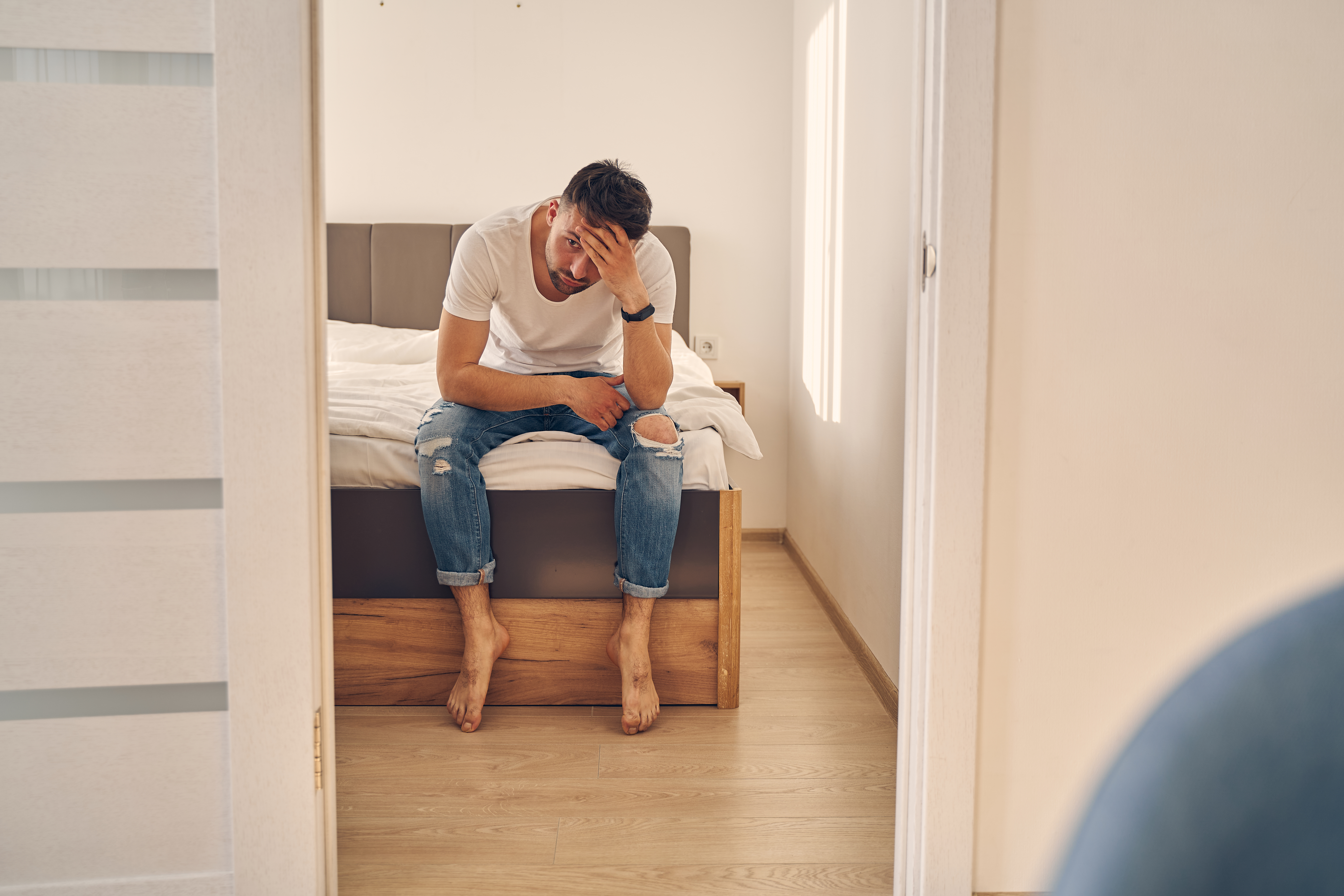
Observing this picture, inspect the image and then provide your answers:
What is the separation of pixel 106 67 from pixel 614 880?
1265mm

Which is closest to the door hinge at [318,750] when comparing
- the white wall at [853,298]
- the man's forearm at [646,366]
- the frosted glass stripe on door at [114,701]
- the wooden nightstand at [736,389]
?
the frosted glass stripe on door at [114,701]

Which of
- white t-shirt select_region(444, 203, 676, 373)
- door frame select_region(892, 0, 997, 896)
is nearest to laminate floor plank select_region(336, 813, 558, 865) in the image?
door frame select_region(892, 0, 997, 896)

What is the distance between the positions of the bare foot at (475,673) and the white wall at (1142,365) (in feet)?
3.27

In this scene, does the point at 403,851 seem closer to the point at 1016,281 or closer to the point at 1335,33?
the point at 1016,281

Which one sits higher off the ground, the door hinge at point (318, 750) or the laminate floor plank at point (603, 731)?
the door hinge at point (318, 750)

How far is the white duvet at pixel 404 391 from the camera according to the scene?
183 centimetres

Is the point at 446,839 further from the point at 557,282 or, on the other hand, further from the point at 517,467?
the point at 557,282

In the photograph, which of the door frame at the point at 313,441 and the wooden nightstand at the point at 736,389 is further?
the wooden nightstand at the point at 736,389

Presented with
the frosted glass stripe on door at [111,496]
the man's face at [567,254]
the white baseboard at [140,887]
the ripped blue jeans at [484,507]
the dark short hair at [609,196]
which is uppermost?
the dark short hair at [609,196]

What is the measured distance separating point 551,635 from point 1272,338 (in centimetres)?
139

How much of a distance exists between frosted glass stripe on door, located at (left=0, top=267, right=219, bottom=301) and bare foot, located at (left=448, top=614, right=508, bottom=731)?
911 millimetres

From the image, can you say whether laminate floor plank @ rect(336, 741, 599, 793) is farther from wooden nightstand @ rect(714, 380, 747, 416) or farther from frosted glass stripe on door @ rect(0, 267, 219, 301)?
wooden nightstand @ rect(714, 380, 747, 416)

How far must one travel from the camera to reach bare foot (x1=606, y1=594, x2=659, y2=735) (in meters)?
1.72

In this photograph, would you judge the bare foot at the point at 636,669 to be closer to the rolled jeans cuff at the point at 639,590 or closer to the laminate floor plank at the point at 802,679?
the rolled jeans cuff at the point at 639,590
